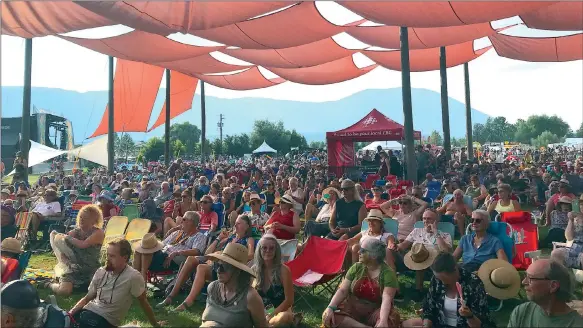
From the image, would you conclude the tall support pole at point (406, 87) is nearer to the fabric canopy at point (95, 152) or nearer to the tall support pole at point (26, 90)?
the tall support pole at point (26, 90)

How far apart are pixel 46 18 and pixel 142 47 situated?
448cm

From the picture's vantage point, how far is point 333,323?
12.2 ft

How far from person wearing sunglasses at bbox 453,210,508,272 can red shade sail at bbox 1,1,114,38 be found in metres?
8.67

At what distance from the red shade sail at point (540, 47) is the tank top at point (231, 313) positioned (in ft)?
50.2

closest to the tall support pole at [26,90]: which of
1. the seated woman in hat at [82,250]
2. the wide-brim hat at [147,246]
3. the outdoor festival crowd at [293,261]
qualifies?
the outdoor festival crowd at [293,261]

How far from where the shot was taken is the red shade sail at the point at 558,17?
11.0m

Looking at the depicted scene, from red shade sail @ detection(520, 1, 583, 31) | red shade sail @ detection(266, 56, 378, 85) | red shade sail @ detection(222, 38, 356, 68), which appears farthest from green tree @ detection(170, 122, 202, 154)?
red shade sail @ detection(520, 1, 583, 31)

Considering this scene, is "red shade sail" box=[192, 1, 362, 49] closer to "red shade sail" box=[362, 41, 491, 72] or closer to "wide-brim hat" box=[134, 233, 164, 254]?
"red shade sail" box=[362, 41, 491, 72]

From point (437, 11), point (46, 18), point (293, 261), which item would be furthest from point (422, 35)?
point (293, 261)

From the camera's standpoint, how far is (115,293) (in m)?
3.80

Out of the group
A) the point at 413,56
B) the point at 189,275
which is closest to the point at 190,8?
the point at 189,275

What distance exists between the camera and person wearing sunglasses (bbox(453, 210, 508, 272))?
4.76 meters

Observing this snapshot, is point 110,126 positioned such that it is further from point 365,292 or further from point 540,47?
point 365,292

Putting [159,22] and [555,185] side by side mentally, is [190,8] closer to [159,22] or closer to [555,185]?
[159,22]
